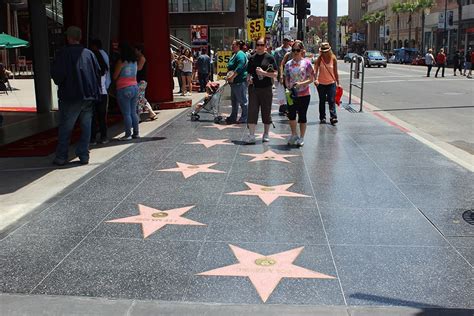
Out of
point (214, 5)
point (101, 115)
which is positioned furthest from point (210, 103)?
point (214, 5)

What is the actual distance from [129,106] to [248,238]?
18.3 ft

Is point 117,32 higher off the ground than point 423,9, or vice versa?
point 423,9

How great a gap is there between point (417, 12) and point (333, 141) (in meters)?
87.4

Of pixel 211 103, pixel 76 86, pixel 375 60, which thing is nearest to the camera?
pixel 76 86

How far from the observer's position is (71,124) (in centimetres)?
765

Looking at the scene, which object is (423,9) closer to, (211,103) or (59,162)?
(211,103)

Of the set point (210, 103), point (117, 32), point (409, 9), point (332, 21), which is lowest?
point (210, 103)

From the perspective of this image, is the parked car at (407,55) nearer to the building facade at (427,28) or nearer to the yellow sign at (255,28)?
the building facade at (427,28)

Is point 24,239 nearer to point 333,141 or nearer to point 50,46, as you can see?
point 333,141

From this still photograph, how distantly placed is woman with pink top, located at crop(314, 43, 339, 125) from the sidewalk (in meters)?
3.78

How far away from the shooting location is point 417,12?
88562 mm

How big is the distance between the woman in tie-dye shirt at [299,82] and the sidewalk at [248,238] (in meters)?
1.14

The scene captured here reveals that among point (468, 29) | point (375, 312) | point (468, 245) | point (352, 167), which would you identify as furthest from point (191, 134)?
point (468, 29)

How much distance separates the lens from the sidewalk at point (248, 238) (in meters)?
3.71
